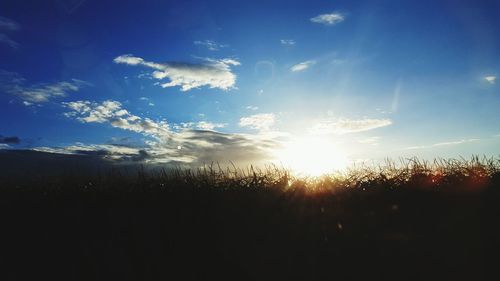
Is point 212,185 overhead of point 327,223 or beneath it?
overhead

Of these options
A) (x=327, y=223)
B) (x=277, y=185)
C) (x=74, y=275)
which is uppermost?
(x=277, y=185)

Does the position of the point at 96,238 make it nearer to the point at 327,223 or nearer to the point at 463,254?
the point at 327,223

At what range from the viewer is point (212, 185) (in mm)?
11695

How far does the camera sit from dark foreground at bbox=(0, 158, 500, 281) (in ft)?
22.0

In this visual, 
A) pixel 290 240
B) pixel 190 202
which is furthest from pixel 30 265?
pixel 290 240

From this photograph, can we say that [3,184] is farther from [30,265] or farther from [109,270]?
[109,270]

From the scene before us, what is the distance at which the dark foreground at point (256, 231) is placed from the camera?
671 cm

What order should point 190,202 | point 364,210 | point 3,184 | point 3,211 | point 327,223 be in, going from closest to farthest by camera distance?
point 327,223
point 364,210
point 190,202
point 3,211
point 3,184

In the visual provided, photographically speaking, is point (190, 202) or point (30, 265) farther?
point (190, 202)

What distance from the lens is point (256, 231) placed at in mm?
8133

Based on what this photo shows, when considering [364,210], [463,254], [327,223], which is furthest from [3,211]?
[463,254]

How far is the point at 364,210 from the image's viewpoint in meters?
9.35

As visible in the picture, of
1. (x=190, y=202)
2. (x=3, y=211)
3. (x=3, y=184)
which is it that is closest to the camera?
(x=190, y=202)

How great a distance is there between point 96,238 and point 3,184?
27.9 feet
